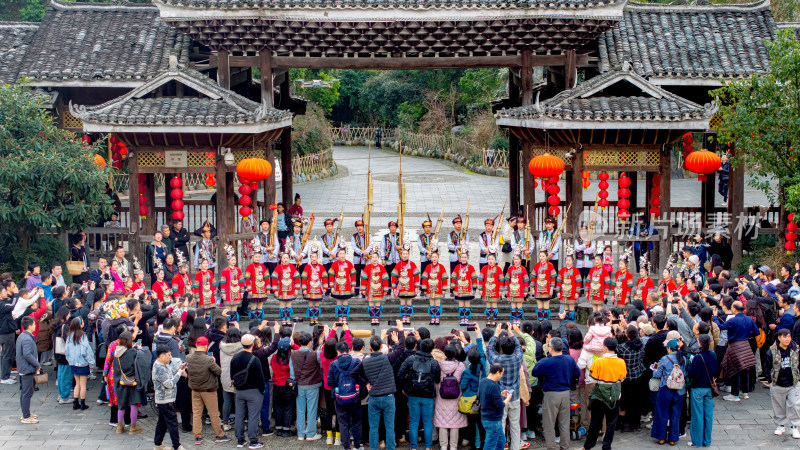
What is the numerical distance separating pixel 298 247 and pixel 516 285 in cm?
390

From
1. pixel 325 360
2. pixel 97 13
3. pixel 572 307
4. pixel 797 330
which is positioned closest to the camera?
pixel 325 360

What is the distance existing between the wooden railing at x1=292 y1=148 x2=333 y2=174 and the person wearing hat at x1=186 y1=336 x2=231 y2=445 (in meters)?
23.6

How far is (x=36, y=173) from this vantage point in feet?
47.7

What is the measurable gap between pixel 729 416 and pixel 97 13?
590 inches

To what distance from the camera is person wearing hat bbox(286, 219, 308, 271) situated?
49.0 ft

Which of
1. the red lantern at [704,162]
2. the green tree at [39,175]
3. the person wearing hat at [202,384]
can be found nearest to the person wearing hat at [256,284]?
the green tree at [39,175]

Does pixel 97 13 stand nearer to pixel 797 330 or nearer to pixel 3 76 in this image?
pixel 3 76

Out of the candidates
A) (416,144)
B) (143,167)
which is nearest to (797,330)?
(143,167)

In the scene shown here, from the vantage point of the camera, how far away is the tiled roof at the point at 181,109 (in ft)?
49.2

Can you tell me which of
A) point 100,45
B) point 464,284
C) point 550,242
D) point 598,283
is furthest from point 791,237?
point 100,45

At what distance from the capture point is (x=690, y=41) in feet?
57.9

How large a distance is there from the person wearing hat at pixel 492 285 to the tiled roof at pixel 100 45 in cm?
742

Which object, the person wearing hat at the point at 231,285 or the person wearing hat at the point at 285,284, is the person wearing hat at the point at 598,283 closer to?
the person wearing hat at the point at 285,284

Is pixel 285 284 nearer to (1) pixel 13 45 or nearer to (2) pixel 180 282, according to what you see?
(2) pixel 180 282
